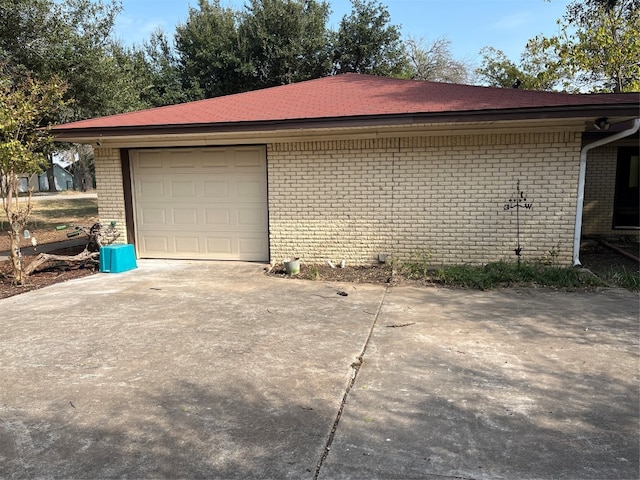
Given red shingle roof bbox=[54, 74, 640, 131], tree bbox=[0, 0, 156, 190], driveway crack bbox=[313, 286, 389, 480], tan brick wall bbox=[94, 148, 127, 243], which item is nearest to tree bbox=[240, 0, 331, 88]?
tree bbox=[0, 0, 156, 190]

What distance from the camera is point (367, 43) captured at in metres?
21.9

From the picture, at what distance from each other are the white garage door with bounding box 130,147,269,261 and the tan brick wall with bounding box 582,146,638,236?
8572mm

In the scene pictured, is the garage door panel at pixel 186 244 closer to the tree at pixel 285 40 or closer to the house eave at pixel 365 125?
the house eave at pixel 365 125

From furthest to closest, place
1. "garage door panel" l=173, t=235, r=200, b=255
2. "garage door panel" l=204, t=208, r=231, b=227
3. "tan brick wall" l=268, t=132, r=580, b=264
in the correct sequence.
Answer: "garage door panel" l=173, t=235, r=200, b=255
"garage door panel" l=204, t=208, r=231, b=227
"tan brick wall" l=268, t=132, r=580, b=264

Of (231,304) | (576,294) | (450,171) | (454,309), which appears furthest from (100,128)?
(576,294)

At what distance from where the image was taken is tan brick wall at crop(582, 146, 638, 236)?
11.5 metres

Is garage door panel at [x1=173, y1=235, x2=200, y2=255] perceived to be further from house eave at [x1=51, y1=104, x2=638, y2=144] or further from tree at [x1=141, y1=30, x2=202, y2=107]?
tree at [x1=141, y1=30, x2=202, y2=107]

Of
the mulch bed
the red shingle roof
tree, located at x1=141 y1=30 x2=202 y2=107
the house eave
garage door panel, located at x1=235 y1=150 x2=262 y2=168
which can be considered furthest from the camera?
tree, located at x1=141 y1=30 x2=202 y2=107

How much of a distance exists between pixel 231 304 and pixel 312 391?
2803 millimetres

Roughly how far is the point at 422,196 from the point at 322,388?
5.09 meters

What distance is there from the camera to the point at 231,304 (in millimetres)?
6102

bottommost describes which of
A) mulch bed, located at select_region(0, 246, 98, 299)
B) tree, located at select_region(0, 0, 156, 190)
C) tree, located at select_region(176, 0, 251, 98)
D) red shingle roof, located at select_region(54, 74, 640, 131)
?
mulch bed, located at select_region(0, 246, 98, 299)

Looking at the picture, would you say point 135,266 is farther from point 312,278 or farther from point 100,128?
point 312,278

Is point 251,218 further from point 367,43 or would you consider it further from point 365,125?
point 367,43
